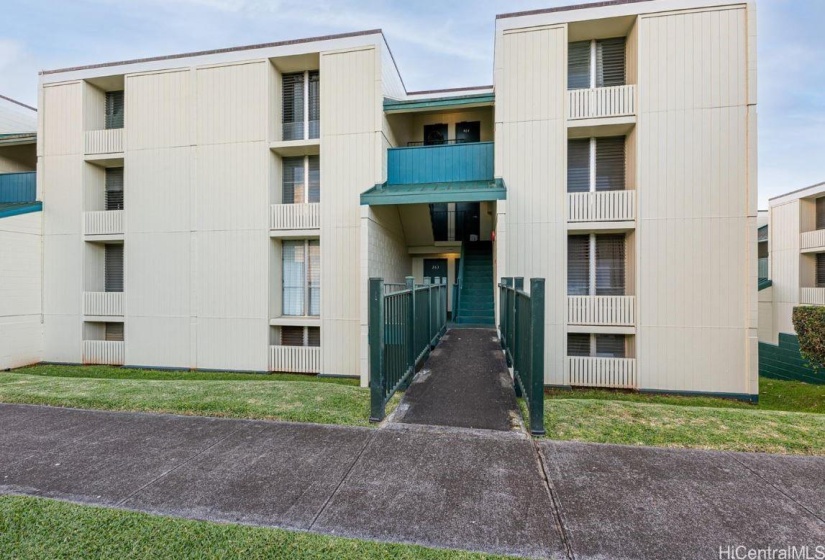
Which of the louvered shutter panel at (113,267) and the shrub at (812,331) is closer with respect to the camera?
the shrub at (812,331)

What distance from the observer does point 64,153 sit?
10.5 meters

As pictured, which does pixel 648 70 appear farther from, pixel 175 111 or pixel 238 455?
pixel 175 111

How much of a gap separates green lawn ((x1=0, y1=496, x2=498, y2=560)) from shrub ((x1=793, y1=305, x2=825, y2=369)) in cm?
1077

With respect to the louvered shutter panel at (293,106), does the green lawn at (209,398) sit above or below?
below

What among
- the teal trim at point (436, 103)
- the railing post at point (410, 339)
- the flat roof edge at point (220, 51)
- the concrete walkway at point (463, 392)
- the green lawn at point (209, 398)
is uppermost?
the flat roof edge at point (220, 51)

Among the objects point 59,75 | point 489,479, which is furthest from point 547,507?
point 59,75

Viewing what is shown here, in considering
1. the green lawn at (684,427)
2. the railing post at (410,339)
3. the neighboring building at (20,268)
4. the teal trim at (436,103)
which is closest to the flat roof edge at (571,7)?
the teal trim at (436,103)

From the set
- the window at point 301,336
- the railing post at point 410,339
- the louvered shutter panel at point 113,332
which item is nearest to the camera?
the railing post at point 410,339

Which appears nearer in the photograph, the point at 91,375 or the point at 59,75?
the point at 91,375

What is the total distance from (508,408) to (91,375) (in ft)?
35.8

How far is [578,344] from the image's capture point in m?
8.88

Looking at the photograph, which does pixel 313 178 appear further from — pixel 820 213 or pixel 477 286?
pixel 820 213

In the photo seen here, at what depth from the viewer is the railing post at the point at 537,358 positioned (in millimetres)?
3574

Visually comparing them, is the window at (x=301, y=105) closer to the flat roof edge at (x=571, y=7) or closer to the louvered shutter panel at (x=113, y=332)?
the flat roof edge at (x=571, y=7)
